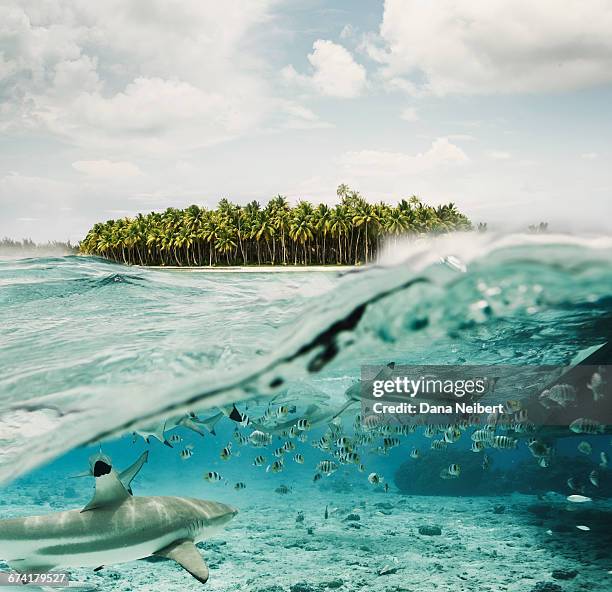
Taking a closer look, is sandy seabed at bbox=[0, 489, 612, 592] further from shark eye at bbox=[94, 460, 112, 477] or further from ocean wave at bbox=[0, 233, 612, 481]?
shark eye at bbox=[94, 460, 112, 477]

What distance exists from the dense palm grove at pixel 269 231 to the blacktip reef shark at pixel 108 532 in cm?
6058

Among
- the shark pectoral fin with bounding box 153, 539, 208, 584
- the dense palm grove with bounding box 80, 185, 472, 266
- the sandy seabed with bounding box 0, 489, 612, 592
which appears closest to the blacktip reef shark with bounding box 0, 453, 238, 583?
the shark pectoral fin with bounding box 153, 539, 208, 584

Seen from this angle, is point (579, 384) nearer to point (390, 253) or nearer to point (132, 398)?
point (390, 253)

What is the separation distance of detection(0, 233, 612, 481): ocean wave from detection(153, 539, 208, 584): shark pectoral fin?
193 centimetres

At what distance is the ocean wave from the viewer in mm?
6953

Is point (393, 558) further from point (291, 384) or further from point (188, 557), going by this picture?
point (188, 557)

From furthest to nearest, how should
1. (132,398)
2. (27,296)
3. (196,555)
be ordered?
(27,296) < (132,398) < (196,555)

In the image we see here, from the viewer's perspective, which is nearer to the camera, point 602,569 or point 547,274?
point 547,274

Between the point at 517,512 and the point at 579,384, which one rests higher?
the point at 579,384

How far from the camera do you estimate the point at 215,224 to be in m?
69.9

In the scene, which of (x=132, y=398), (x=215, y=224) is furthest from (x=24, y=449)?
(x=215, y=224)

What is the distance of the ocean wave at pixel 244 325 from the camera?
→ 695cm

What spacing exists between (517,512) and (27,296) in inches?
599

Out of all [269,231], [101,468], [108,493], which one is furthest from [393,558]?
[269,231]
